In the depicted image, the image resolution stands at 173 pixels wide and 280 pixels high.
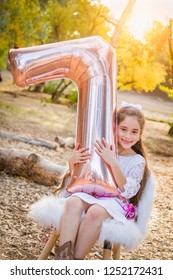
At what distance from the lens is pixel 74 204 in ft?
6.23

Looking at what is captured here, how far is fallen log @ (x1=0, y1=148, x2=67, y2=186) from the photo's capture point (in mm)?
3883

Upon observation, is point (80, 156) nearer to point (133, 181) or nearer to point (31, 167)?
point (133, 181)

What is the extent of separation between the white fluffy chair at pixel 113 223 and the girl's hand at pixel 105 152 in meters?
0.26

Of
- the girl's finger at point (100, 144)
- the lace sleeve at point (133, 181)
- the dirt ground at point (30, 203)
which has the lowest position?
the dirt ground at point (30, 203)

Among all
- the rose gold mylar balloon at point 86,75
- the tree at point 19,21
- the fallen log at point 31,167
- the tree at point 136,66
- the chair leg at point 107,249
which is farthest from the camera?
the tree at point 136,66

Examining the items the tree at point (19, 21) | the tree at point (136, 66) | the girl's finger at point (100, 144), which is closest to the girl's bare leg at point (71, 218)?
the girl's finger at point (100, 144)

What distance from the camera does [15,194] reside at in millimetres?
3498

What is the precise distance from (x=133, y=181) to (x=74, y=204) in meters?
0.33

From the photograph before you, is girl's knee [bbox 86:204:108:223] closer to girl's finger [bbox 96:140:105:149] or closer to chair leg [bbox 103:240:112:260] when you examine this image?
chair leg [bbox 103:240:112:260]

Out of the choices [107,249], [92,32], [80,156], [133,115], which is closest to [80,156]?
[80,156]

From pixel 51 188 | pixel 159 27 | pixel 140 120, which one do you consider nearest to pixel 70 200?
pixel 140 120

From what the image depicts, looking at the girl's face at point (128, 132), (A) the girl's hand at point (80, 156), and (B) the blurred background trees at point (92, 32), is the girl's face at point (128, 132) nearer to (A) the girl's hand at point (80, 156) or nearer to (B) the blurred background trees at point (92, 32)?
(A) the girl's hand at point (80, 156)

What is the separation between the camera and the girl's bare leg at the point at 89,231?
5.97 feet

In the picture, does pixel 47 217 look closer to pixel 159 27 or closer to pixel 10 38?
pixel 159 27
